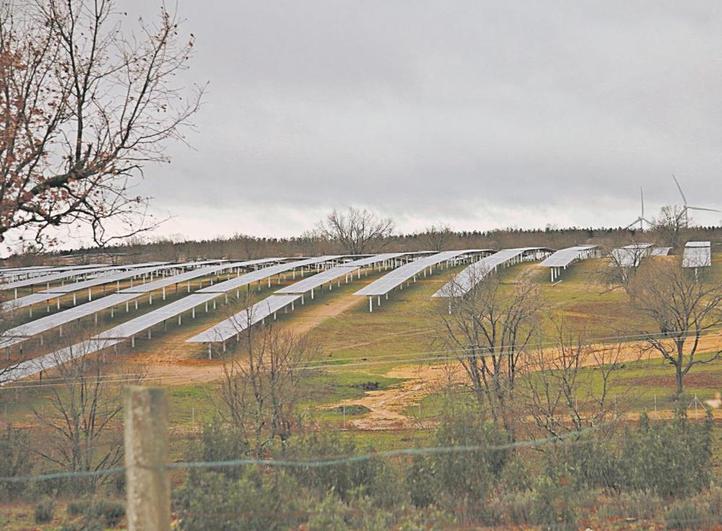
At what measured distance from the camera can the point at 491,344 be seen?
102 ft

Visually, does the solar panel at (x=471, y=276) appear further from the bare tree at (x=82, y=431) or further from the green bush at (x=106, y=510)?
the green bush at (x=106, y=510)

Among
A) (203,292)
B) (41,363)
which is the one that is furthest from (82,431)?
(203,292)

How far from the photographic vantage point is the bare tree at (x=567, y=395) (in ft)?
59.0

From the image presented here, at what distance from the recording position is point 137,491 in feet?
13.2

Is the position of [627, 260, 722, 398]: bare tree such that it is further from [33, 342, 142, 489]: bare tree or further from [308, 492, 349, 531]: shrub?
[308, 492, 349, 531]: shrub

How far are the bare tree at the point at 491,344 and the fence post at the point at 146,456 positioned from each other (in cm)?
1542

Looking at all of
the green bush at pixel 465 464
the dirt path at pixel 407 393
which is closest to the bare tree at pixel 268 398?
the dirt path at pixel 407 393

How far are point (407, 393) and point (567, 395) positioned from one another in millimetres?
13742

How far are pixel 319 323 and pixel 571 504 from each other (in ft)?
115

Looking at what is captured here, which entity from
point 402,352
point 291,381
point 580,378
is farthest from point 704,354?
point 291,381

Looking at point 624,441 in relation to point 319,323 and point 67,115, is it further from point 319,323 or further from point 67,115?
point 319,323

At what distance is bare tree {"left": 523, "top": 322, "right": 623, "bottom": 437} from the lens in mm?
17969

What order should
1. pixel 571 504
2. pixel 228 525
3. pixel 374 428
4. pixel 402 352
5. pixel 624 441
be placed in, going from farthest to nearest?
pixel 402 352 → pixel 374 428 → pixel 624 441 → pixel 571 504 → pixel 228 525

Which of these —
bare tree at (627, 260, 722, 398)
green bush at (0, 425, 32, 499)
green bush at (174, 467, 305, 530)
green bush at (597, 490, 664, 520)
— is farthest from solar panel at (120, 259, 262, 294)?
green bush at (174, 467, 305, 530)
